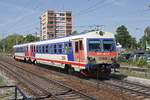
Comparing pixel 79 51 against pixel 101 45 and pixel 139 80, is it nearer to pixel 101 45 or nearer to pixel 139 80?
pixel 101 45

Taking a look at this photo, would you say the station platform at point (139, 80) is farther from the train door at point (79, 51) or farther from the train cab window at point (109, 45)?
the train door at point (79, 51)

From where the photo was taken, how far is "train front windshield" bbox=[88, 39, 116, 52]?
2166 centimetres

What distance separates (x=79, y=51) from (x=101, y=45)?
1.50 m

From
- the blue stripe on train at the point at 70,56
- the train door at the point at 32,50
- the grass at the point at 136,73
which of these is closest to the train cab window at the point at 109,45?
the blue stripe on train at the point at 70,56

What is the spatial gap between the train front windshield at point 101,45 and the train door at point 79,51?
624 mm

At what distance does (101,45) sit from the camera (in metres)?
22.0

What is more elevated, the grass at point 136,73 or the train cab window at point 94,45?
the train cab window at point 94,45

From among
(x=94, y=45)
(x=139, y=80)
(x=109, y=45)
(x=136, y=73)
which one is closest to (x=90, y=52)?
(x=94, y=45)

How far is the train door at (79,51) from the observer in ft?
71.2

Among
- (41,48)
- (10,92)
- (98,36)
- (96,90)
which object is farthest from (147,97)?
(41,48)

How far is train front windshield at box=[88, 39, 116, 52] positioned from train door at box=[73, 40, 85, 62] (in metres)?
0.62

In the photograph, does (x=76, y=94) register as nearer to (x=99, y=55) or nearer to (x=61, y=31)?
(x=99, y=55)

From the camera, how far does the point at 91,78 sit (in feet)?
75.4

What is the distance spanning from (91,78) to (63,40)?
164 inches
